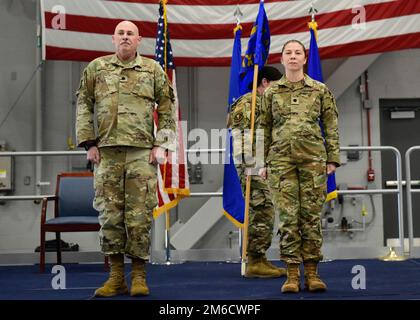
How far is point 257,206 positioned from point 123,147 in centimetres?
144

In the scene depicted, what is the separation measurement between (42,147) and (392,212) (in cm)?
468

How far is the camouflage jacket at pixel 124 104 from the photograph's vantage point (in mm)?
3459

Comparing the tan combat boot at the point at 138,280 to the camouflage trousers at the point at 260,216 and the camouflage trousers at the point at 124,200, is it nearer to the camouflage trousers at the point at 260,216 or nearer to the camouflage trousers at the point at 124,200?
the camouflage trousers at the point at 124,200

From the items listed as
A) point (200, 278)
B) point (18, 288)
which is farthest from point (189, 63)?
point (18, 288)

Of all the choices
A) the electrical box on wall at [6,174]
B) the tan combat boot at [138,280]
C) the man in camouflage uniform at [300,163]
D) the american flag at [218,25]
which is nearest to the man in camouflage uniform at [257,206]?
the man in camouflage uniform at [300,163]

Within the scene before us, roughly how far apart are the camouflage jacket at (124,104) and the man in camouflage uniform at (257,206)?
3.65ft

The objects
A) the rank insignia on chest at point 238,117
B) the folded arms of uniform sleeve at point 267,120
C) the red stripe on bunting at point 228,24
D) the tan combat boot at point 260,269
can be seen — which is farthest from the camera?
the red stripe on bunting at point 228,24

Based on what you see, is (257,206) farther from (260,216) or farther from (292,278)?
(292,278)

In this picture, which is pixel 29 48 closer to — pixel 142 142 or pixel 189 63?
pixel 189 63

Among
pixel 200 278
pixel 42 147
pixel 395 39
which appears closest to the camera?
pixel 200 278

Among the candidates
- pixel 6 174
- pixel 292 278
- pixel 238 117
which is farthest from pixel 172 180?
pixel 6 174

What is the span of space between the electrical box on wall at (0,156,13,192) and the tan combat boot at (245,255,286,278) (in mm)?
4120
